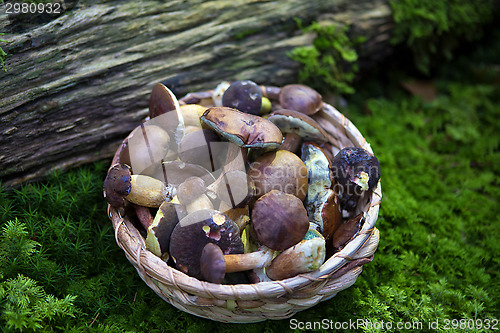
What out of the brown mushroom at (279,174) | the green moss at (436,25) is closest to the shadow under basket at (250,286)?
the brown mushroom at (279,174)

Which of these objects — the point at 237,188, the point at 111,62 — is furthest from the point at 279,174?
the point at 111,62

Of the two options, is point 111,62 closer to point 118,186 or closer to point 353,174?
point 118,186

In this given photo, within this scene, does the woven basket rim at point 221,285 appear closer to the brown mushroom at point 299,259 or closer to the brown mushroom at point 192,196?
the brown mushroom at point 299,259

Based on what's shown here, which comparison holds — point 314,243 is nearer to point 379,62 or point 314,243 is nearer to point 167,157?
point 167,157

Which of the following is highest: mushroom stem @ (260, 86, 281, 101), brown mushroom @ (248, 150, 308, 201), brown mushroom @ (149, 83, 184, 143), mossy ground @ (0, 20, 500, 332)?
brown mushroom @ (149, 83, 184, 143)

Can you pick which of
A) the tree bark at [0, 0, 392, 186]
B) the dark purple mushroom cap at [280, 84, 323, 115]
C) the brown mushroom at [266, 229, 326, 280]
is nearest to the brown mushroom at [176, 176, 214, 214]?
the brown mushroom at [266, 229, 326, 280]

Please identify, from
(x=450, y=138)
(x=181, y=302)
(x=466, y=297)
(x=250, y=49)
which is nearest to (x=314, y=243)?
(x=181, y=302)

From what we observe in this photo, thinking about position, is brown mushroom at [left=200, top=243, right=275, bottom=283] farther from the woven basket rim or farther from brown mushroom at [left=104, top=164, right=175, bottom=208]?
brown mushroom at [left=104, top=164, right=175, bottom=208]

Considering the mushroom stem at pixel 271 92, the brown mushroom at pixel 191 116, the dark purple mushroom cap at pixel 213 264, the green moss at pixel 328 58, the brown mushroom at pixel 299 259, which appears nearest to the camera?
the dark purple mushroom cap at pixel 213 264
